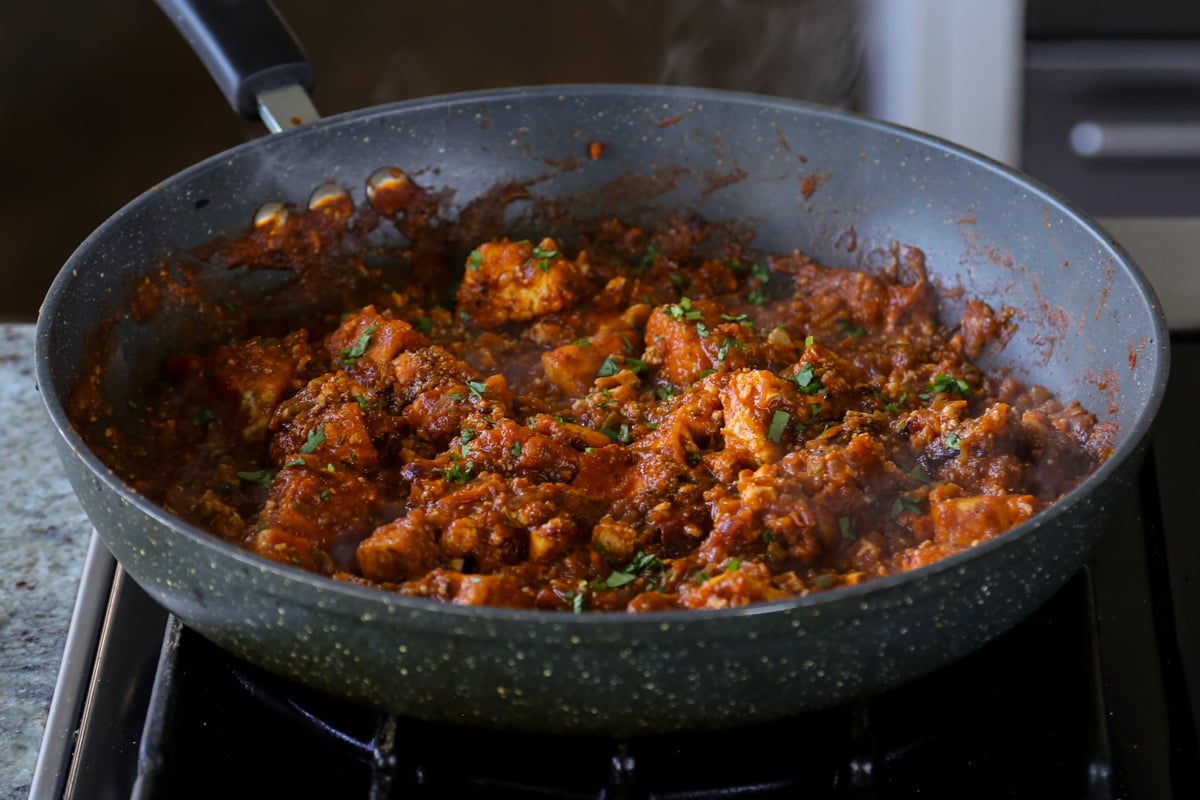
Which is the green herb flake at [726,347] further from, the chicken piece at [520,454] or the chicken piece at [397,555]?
the chicken piece at [397,555]

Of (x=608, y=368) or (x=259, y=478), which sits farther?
(x=608, y=368)

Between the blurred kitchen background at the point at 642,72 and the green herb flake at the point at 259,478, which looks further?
the blurred kitchen background at the point at 642,72

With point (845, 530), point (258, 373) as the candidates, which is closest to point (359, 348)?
point (258, 373)

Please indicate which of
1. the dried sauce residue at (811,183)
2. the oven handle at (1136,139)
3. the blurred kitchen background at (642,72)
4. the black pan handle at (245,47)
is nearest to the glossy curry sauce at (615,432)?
the dried sauce residue at (811,183)

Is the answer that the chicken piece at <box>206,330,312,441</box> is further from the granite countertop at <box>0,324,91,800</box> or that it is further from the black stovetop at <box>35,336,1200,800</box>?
the black stovetop at <box>35,336,1200,800</box>

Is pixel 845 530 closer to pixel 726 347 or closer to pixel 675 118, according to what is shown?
pixel 726 347

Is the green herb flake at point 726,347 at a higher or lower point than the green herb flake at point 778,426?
higher
